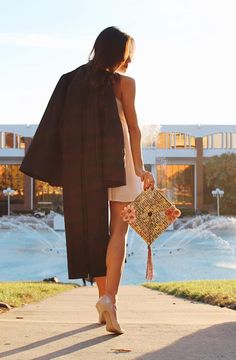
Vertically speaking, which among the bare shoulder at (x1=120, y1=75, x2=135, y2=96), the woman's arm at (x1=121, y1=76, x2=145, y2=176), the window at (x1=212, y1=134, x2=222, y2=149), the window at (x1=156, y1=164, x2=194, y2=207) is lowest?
the window at (x1=156, y1=164, x2=194, y2=207)

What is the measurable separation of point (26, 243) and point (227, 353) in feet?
94.7

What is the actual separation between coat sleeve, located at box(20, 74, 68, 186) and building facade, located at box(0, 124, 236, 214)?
4714cm

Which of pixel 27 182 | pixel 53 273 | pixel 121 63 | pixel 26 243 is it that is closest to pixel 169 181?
pixel 27 182

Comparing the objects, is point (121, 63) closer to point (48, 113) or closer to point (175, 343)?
point (48, 113)

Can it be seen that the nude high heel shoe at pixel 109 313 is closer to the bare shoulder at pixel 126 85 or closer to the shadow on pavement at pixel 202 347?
the shadow on pavement at pixel 202 347

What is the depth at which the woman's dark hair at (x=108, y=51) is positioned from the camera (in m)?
3.52

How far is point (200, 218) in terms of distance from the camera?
4356cm

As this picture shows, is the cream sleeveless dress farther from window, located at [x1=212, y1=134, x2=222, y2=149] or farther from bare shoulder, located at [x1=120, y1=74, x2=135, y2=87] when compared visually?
window, located at [x1=212, y1=134, x2=222, y2=149]

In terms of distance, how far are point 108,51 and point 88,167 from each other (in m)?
0.59

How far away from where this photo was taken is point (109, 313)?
325cm

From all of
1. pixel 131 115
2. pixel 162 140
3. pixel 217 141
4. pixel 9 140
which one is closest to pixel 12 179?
pixel 9 140

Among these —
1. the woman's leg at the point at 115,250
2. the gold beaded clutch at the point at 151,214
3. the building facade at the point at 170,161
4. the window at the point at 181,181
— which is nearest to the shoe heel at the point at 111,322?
the woman's leg at the point at 115,250

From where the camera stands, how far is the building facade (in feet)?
170

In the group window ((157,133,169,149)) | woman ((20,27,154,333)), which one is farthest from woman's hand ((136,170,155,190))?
window ((157,133,169,149))
